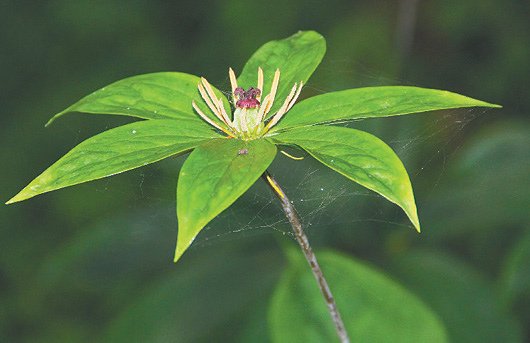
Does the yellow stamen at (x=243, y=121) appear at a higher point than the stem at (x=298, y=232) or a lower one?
higher

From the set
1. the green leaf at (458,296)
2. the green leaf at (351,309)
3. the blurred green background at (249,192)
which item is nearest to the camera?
the green leaf at (351,309)

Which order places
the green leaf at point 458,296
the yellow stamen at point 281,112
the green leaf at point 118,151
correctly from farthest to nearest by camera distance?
the green leaf at point 458,296 < the yellow stamen at point 281,112 < the green leaf at point 118,151

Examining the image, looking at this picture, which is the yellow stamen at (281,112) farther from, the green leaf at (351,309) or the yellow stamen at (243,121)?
the green leaf at (351,309)

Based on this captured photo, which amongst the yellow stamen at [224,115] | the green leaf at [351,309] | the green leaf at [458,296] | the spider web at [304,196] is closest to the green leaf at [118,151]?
the yellow stamen at [224,115]

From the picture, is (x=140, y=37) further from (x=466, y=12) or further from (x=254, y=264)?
(x=254, y=264)

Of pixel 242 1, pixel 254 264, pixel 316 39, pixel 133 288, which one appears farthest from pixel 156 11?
pixel 316 39

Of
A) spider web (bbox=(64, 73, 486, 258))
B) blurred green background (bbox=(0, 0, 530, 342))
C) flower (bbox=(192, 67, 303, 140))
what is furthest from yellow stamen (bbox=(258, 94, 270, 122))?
spider web (bbox=(64, 73, 486, 258))

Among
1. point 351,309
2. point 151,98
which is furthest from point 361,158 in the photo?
point 351,309
